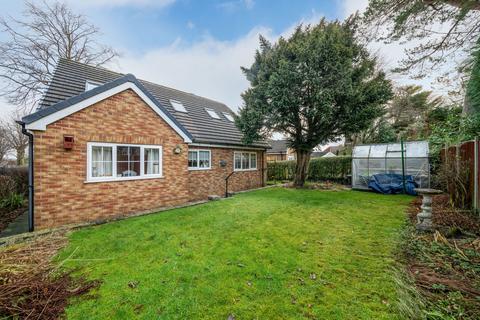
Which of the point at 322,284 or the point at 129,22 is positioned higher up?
the point at 129,22

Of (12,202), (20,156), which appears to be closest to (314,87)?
(12,202)

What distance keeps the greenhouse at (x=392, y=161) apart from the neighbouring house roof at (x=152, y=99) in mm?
6338

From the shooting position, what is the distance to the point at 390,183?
37.9 feet

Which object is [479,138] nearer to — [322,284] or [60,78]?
[322,284]

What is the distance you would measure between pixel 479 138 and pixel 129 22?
47.3 ft

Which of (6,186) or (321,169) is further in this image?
(321,169)

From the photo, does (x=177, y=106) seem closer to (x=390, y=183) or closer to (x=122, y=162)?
(x=122, y=162)

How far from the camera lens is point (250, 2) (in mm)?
11031

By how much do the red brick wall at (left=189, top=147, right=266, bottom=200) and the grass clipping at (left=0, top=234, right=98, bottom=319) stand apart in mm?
6835

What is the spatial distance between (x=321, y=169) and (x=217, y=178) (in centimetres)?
966

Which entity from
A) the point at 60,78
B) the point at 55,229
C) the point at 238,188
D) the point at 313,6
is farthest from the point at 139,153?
the point at 313,6

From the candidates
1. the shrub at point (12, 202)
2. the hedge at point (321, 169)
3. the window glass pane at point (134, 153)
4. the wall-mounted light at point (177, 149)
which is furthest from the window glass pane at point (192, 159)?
the hedge at point (321, 169)

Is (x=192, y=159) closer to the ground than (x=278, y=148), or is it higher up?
closer to the ground

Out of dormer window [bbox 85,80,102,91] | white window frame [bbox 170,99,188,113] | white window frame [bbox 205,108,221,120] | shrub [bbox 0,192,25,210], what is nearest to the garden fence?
white window frame [bbox 205,108,221,120]
